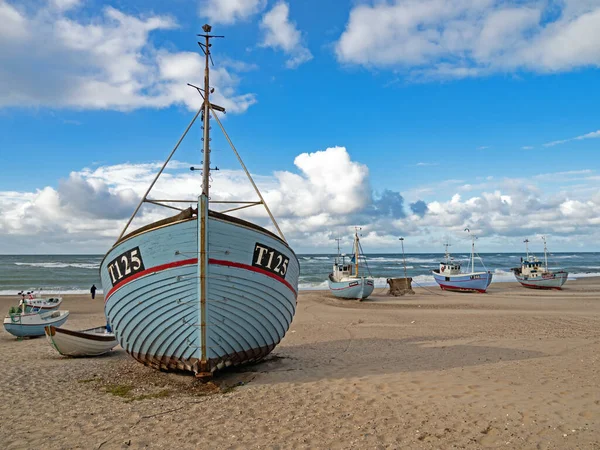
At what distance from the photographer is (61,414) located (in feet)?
21.6

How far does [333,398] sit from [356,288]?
21661mm

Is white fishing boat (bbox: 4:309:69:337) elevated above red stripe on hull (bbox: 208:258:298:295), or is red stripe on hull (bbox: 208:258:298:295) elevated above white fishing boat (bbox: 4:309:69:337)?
red stripe on hull (bbox: 208:258:298:295)

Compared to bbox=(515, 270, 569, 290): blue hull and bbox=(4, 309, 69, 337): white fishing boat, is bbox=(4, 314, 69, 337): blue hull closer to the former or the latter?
bbox=(4, 309, 69, 337): white fishing boat

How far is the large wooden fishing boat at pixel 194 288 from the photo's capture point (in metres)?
7.06

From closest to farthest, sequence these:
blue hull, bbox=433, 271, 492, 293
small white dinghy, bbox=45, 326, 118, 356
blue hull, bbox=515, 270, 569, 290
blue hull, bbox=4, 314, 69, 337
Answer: small white dinghy, bbox=45, 326, 118, 356 < blue hull, bbox=4, 314, 69, 337 < blue hull, bbox=433, 271, 492, 293 < blue hull, bbox=515, 270, 569, 290

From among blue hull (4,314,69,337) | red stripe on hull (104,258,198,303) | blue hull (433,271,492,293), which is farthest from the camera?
blue hull (433,271,492,293)

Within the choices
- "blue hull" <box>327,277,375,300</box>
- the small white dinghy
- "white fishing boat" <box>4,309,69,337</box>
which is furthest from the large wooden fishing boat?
"blue hull" <box>327,277,375,300</box>

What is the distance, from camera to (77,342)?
1133 cm

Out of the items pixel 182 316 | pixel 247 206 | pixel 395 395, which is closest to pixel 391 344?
pixel 395 395

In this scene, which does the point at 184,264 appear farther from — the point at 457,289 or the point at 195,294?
the point at 457,289

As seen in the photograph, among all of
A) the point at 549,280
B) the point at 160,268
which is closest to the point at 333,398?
the point at 160,268

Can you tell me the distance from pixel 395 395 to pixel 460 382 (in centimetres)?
151

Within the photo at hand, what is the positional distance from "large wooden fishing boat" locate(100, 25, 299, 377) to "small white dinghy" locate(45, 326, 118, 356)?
4165 millimetres

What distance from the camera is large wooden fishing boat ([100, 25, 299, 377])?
7059mm
